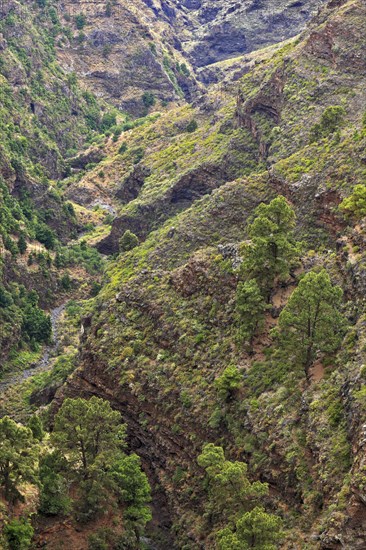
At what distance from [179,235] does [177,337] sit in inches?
1171

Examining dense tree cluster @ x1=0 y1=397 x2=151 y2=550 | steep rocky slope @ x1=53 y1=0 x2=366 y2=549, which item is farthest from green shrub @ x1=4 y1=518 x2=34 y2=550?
steep rocky slope @ x1=53 y1=0 x2=366 y2=549

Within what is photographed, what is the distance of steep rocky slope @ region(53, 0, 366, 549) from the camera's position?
227ft

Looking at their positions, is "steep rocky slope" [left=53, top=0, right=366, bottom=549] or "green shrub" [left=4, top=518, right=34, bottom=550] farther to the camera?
"green shrub" [left=4, top=518, right=34, bottom=550]

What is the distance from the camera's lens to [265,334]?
89.2 metres

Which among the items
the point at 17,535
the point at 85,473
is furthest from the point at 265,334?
the point at 17,535

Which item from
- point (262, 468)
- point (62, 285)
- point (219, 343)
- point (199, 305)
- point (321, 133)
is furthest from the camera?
point (62, 285)

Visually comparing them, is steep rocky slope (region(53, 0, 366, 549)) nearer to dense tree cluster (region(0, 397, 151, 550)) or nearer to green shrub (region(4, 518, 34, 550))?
dense tree cluster (region(0, 397, 151, 550))

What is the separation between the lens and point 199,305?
102 m

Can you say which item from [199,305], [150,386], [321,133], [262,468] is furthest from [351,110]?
[262,468]

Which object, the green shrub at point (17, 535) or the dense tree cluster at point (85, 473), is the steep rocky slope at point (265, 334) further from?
the green shrub at point (17, 535)

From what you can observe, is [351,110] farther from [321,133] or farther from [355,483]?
[355,483]

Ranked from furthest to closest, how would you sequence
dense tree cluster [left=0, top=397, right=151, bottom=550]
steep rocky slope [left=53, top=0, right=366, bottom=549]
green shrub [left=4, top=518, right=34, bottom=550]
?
dense tree cluster [left=0, top=397, right=151, bottom=550] < green shrub [left=4, top=518, right=34, bottom=550] < steep rocky slope [left=53, top=0, right=366, bottom=549]

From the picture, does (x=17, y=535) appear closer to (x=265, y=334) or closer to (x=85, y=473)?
(x=85, y=473)

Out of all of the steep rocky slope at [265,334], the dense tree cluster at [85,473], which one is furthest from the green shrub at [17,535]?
the steep rocky slope at [265,334]
